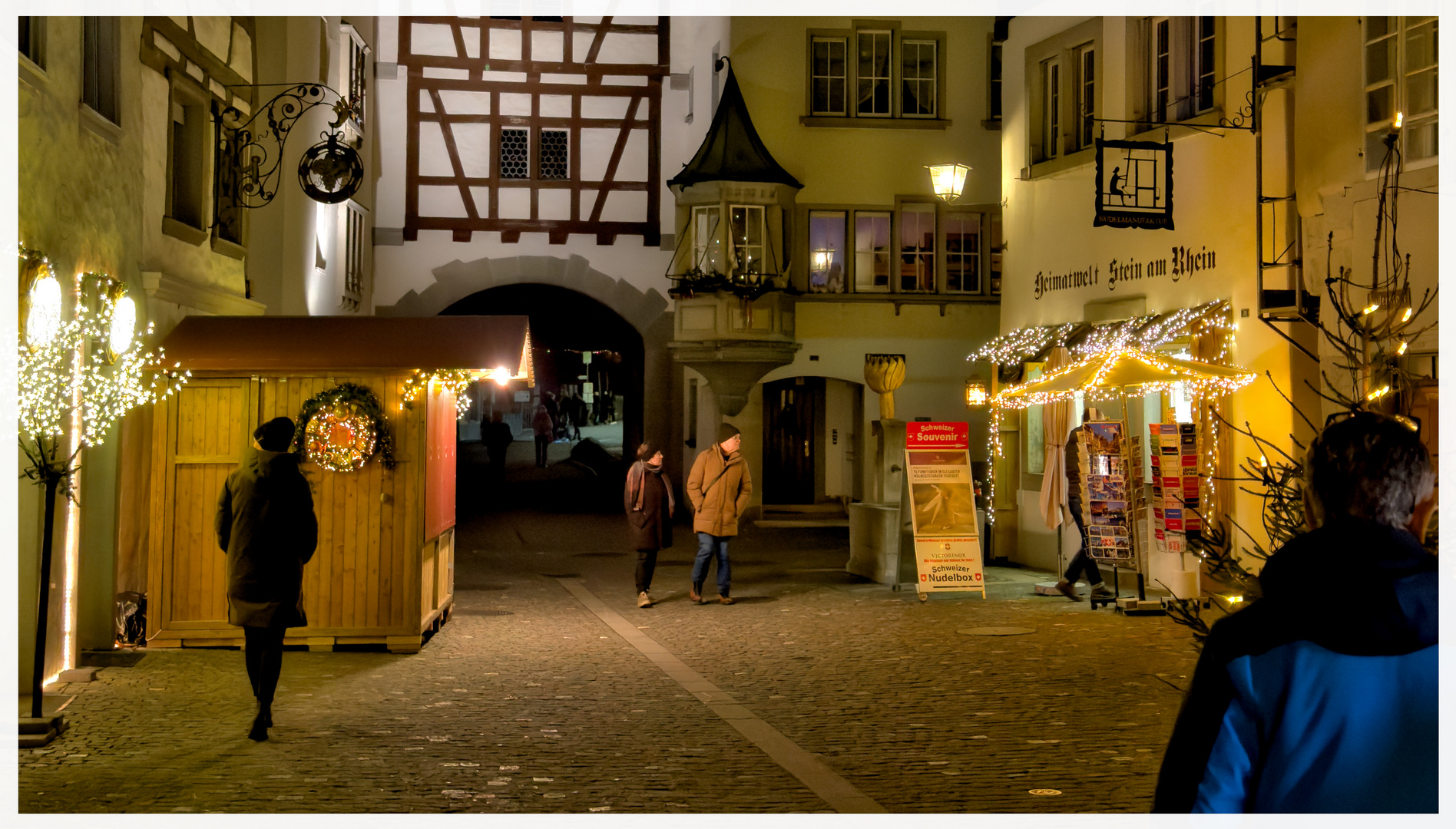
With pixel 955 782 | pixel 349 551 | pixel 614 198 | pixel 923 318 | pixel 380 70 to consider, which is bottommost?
pixel 955 782

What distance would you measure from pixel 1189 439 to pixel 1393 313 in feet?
17.4

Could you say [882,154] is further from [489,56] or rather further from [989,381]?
[489,56]

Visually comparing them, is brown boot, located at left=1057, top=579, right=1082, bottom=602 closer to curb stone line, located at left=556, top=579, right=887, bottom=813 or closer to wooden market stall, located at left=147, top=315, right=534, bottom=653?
curb stone line, located at left=556, top=579, right=887, bottom=813

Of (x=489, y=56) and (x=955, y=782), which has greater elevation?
(x=489, y=56)

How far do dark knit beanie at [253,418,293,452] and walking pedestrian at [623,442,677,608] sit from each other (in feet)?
18.0

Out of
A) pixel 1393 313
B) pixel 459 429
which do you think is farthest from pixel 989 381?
pixel 459 429

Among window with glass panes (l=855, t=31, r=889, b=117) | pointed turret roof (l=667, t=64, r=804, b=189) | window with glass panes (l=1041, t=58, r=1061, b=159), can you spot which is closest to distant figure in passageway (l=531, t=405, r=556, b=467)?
pointed turret roof (l=667, t=64, r=804, b=189)

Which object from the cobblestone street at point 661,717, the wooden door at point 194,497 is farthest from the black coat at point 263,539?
the wooden door at point 194,497

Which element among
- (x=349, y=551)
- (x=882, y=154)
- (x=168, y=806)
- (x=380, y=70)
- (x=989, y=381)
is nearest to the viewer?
(x=168, y=806)

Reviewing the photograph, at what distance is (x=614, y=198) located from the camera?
25141mm

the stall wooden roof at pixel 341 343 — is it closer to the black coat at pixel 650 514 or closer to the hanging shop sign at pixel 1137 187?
the black coat at pixel 650 514

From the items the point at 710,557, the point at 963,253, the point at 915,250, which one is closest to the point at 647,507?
the point at 710,557

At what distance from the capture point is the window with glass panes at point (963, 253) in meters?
23.4

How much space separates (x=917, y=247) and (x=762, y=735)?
16914 millimetres
